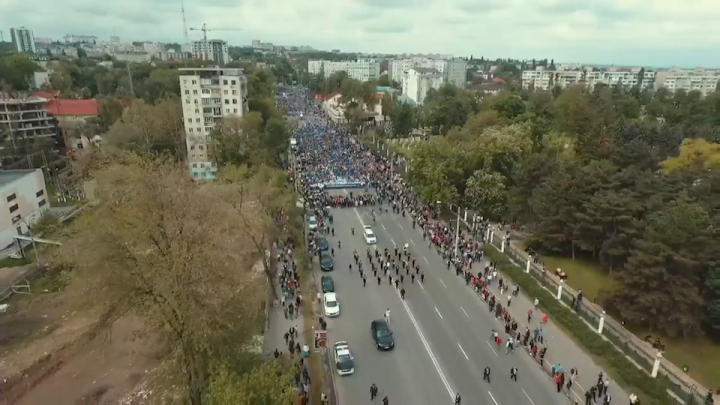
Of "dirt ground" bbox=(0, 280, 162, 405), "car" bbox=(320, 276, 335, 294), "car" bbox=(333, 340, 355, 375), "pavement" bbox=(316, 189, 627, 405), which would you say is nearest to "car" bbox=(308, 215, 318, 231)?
"pavement" bbox=(316, 189, 627, 405)

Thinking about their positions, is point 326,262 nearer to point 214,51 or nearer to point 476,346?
point 476,346

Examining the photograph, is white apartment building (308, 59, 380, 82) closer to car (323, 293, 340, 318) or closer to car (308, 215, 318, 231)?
car (308, 215, 318, 231)

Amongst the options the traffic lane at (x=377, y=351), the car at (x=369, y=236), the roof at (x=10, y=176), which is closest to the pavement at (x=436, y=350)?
the traffic lane at (x=377, y=351)

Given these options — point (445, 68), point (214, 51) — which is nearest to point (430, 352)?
point (214, 51)

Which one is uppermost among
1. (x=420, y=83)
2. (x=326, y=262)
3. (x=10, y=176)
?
(x=420, y=83)

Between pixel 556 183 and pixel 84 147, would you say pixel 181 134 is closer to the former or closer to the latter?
pixel 84 147

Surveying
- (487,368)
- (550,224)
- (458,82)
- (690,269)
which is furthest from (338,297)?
(458,82)
